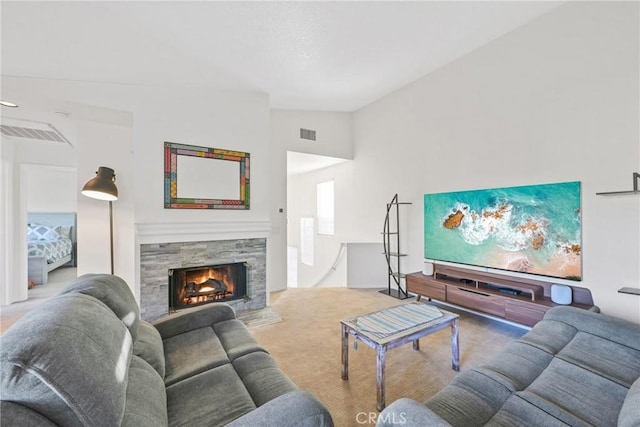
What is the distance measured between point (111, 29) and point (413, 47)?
307 cm

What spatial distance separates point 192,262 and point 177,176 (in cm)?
107

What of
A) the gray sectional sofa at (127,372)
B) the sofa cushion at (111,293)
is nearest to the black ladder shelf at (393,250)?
the gray sectional sofa at (127,372)

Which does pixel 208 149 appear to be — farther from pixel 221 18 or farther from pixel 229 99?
pixel 221 18

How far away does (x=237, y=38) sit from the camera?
2617 mm

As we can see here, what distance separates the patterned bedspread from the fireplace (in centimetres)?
349

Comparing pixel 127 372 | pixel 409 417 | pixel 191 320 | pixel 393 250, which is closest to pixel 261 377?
pixel 127 372

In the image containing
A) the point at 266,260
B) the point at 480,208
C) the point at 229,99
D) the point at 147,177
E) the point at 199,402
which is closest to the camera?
the point at 199,402

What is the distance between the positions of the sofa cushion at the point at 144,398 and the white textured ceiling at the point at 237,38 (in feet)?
8.62

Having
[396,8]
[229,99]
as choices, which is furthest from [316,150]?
[396,8]

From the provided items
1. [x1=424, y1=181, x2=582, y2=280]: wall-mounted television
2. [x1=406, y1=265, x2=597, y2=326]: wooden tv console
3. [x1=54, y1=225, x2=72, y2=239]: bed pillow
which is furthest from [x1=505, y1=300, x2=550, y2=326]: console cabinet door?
[x1=54, y1=225, x2=72, y2=239]: bed pillow

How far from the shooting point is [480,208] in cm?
332

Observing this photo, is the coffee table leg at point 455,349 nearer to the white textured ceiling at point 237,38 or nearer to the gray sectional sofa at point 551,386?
the gray sectional sofa at point 551,386

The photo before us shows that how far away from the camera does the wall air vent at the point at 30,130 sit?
3.28 metres

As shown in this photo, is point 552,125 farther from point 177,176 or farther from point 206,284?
point 206,284
